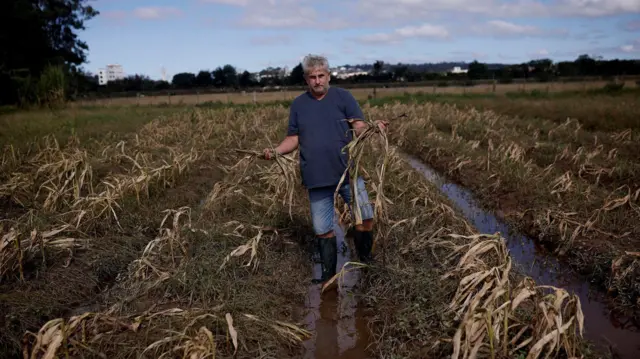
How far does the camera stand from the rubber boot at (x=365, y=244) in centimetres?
415

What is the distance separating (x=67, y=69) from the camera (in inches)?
1087

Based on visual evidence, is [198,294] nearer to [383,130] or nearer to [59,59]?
[383,130]

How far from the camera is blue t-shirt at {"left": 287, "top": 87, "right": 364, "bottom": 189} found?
12.7ft

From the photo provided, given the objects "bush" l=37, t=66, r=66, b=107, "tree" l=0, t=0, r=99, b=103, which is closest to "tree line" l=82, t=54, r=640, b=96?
"tree" l=0, t=0, r=99, b=103

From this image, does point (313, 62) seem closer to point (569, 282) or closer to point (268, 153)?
point (268, 153)

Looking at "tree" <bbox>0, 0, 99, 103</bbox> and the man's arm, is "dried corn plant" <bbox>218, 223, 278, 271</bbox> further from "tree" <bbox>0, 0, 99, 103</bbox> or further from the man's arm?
"tree" <bbox>0, 0, 99, 103</bbox>

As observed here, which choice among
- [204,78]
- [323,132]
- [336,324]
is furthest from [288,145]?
[204,78]

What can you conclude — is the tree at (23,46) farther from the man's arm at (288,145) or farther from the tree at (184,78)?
the tree at (184,78)

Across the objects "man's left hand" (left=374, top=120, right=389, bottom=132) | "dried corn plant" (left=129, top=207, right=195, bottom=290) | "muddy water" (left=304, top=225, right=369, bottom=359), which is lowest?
"muddy water" (left=304, top=225, right=369, bottom=359)

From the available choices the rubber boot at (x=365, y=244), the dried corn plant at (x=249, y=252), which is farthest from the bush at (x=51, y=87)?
the rubber boot at (x=365, y=244)

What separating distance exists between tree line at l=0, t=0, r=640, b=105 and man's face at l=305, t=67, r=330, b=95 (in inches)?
678

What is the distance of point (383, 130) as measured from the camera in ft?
12.6

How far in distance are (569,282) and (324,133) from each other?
7.92 ft

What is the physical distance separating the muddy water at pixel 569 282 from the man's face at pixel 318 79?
2172 mm
